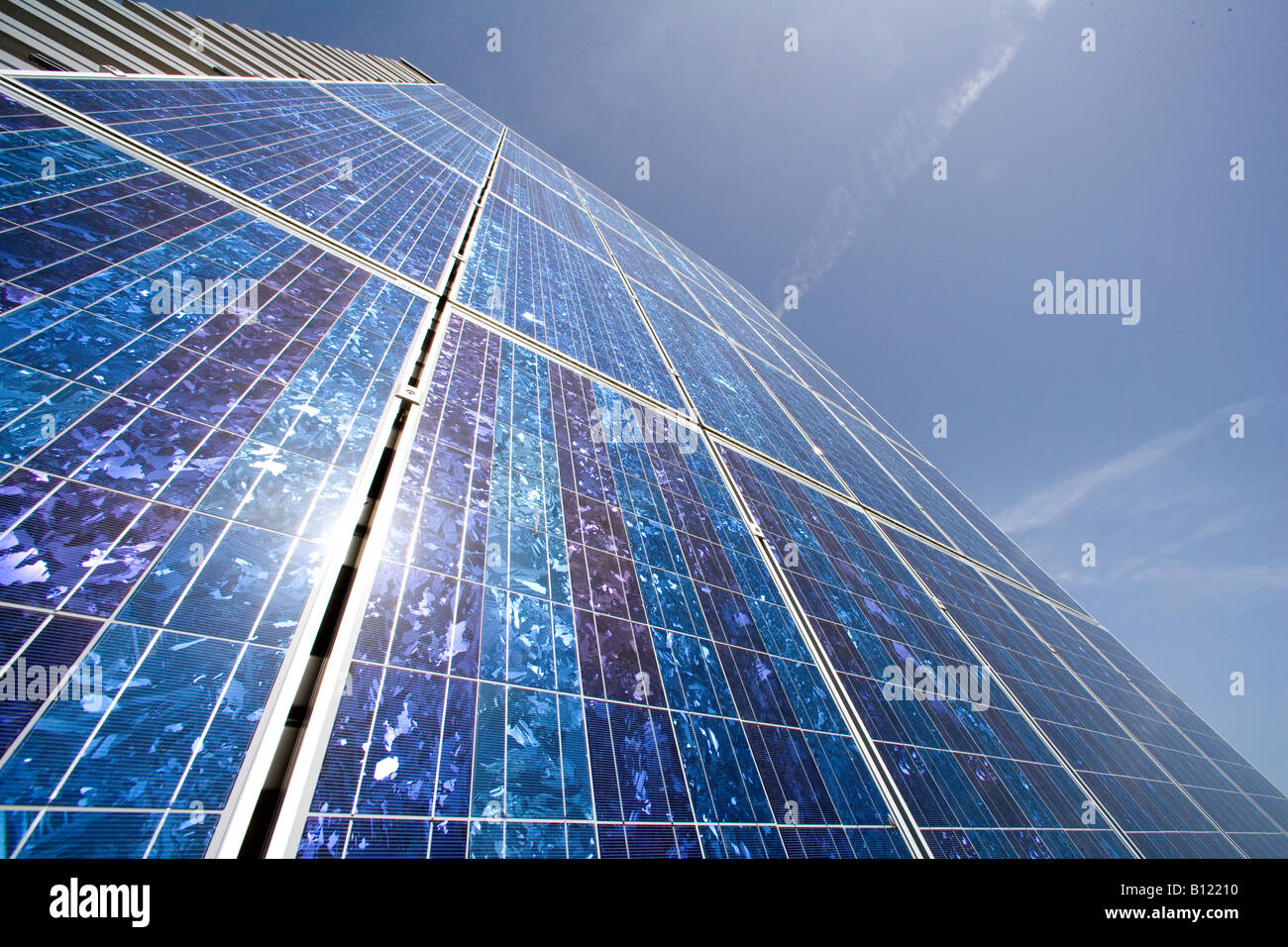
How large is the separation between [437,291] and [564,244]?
229 inches

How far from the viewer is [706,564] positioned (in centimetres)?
399

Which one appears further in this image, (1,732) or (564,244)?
(564,244)

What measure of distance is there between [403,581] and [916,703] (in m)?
4.30

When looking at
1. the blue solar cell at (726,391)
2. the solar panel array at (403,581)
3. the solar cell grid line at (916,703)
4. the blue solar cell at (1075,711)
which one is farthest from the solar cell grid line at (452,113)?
the blue solar cell at (1075,711)

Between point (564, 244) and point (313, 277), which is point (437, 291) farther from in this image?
point (564, 244)

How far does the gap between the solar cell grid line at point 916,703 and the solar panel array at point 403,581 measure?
0.14 ft

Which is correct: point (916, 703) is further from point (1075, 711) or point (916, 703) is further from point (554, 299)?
point (554, 299)

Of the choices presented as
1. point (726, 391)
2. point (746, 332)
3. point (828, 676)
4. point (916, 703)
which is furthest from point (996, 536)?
point (828, 676)

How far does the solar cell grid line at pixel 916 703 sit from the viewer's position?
3.62 m

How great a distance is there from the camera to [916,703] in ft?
14.2

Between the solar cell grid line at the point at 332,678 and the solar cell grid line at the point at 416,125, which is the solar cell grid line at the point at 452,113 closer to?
the solar cell grid line at the point at 416,125

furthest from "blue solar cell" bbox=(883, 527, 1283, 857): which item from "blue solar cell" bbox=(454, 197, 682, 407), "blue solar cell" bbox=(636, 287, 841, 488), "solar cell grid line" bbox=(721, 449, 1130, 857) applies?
"blue solar cell" bbox=(454, 197, 682, 407)
